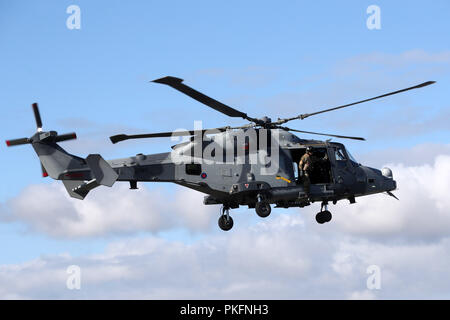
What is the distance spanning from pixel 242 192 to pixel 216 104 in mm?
4923

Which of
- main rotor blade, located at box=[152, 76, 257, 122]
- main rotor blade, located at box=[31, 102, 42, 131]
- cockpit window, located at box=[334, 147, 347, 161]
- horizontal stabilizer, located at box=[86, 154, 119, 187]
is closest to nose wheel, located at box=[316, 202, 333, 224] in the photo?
cockpit window, located at box=[334, 147, 347, 161]

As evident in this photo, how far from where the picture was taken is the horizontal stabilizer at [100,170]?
97.5 ft

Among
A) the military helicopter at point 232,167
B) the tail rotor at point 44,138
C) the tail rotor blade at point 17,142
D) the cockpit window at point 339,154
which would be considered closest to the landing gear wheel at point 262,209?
the military helicopter at point 232,167

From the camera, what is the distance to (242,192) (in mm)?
31781

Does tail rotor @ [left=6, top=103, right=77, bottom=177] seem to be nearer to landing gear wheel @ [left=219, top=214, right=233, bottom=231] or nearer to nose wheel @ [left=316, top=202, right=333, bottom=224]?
landing gear wheel @ [left=219, top=214, right=233, bottom=231]

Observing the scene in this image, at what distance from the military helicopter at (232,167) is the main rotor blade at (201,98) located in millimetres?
55

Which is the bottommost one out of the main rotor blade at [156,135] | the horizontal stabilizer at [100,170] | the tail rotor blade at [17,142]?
the horizontal stabilizer at [100,170]

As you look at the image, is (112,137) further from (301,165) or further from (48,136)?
(301,165)

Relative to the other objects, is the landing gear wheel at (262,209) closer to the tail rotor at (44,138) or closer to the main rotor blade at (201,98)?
the main rotor blade at (201,98)

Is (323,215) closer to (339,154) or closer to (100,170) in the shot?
(339,154)

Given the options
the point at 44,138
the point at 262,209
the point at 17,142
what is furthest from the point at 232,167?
the point at 17,142

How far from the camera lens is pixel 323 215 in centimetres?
3384

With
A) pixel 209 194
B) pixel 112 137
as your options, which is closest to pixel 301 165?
pixel 209 194
